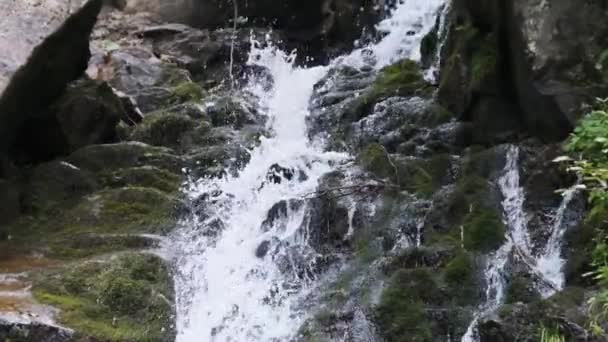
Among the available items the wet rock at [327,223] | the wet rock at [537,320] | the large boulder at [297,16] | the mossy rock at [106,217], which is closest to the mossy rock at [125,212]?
the mossy rock at [106,217]

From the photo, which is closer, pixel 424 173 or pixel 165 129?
pixel 424 173

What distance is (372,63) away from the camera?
49.8ft

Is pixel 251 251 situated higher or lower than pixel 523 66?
lower

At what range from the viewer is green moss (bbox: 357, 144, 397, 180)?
30.8ft

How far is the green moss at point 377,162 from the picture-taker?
9.38 meters

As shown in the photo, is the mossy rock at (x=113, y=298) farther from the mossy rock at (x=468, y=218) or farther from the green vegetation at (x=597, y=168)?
the green vegetation at (x=597, y=168)

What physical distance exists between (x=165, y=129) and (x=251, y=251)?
3718 millimetres

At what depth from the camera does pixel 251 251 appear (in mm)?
8695

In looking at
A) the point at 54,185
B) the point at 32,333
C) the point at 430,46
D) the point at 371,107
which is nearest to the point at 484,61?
the point at 371,107

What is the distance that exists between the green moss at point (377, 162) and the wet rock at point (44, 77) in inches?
149

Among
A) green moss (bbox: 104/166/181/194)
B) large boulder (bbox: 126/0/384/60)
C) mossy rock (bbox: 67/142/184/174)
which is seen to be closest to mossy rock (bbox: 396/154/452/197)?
green moss (bbox: 104/166/181/194)

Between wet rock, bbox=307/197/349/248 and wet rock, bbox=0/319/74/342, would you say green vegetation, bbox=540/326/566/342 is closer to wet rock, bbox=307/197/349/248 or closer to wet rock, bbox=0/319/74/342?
wet rock, bbox=307/197/349/248

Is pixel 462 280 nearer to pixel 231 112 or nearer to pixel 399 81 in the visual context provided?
pixel 399 81

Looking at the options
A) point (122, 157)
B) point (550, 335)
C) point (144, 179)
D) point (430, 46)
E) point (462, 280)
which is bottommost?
point (550, 335)
